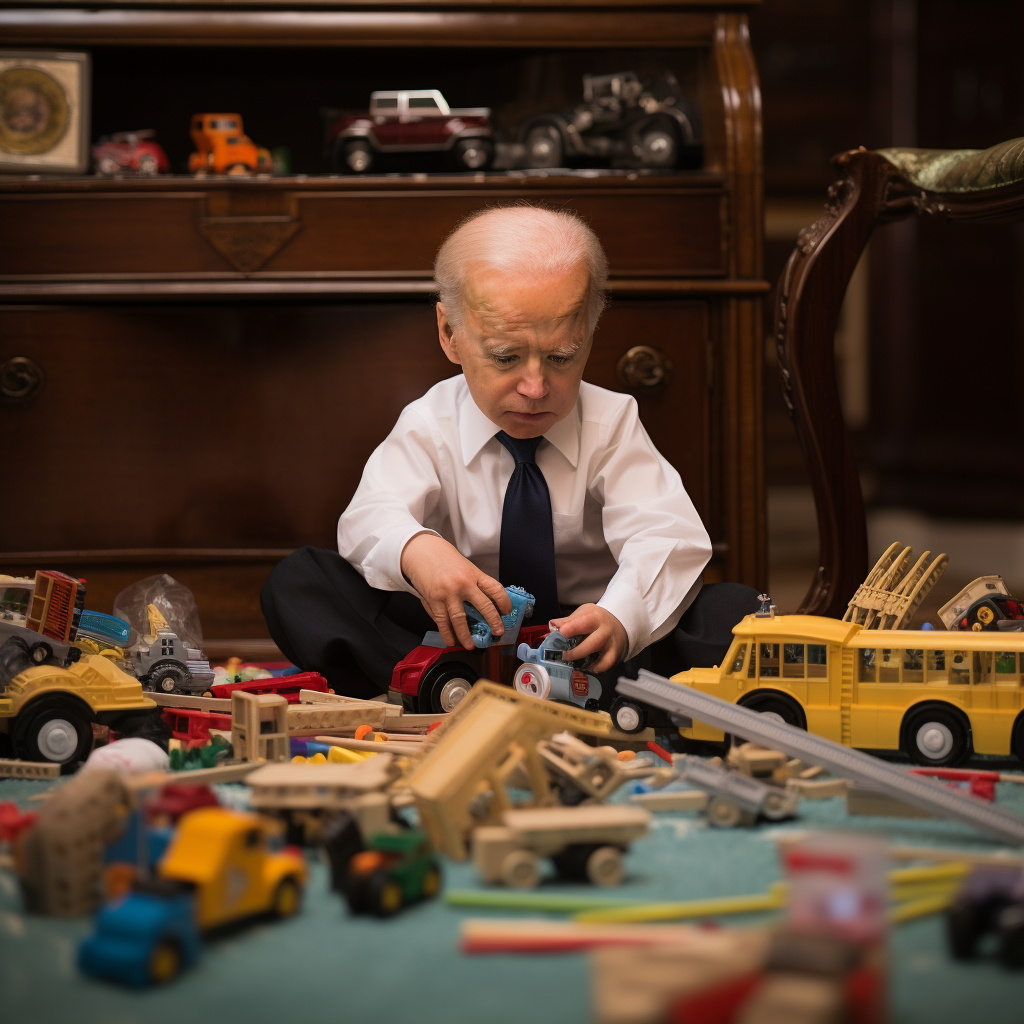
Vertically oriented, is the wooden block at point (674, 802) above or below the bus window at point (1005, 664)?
below

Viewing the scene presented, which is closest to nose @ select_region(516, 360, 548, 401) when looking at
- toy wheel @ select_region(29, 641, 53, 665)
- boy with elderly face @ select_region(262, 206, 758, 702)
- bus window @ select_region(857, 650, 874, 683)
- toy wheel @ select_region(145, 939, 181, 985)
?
boy with elderly face @ select_region(262, 206, 758, 702)

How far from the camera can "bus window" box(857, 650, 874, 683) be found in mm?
1017

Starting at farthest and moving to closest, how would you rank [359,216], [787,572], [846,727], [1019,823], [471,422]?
[787,572], [359,216], [471,422], [846,727], [1019,823]

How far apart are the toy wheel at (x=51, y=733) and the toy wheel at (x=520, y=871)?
18.3 inches

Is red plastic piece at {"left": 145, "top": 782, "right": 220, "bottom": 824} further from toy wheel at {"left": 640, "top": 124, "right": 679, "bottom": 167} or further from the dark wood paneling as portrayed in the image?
toy wheel at {"left": 640, "top": 124, "right": 679, "bottom": 167}

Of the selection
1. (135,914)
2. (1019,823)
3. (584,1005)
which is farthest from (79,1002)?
(1019,823)

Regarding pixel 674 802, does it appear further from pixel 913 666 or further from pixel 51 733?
pixel 51 733

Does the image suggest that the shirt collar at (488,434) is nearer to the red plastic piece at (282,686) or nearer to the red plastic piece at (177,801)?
the red plastic piece at (282,686)

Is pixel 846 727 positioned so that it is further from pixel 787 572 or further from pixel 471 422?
pixel 787 572

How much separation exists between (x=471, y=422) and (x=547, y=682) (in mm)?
369

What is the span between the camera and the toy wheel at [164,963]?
57 centimetres

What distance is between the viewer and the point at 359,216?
1.62 metres

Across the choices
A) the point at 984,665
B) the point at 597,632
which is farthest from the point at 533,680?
the point at 984,665

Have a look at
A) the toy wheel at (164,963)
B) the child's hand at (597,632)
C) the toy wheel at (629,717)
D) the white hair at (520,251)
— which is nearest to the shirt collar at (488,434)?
the white hair at (520,251)
